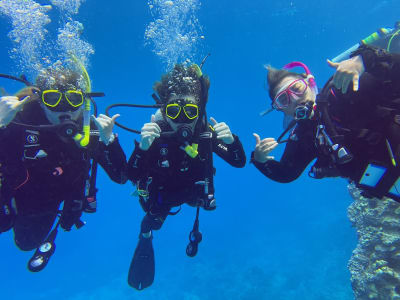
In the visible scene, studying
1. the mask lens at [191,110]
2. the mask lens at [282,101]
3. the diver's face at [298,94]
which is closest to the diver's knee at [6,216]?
the mask lens at [191,110]

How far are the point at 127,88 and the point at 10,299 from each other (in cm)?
2924

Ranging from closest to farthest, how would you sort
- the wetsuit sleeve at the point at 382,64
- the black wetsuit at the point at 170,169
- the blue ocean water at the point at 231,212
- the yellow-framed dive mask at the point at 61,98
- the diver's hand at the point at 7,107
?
the wetsuit sleeve at the point at 382,64 < the diver's hand at the point at 7,107 < the yellow-framed dive mask at the point at 61,98 < the black wetsuit at the point at 170,169 < the blue ocean water at the point at 231,212

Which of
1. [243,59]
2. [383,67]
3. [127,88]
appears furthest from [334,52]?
[383,67]

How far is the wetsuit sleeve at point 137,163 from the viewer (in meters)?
4.18

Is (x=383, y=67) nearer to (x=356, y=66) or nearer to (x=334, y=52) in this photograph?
(x=356, y=66)

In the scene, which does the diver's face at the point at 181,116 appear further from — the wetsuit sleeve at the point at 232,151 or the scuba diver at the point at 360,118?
the scuba diver at the point at 360,118

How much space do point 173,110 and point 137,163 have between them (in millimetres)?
1062

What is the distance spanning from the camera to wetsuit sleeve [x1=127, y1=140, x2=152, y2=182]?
4180 mm

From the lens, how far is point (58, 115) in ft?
13.2

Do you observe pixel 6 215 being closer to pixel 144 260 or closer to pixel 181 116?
pixel 144 260

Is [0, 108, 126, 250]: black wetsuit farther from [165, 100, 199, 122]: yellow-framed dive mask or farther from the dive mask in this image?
the dive mask

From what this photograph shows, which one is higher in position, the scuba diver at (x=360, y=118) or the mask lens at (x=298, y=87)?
the mask lens at (x=298, y=87)

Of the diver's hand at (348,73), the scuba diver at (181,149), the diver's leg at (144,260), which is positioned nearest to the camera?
the diver's hand at (348,73)

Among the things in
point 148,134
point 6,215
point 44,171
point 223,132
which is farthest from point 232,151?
point 6,215
